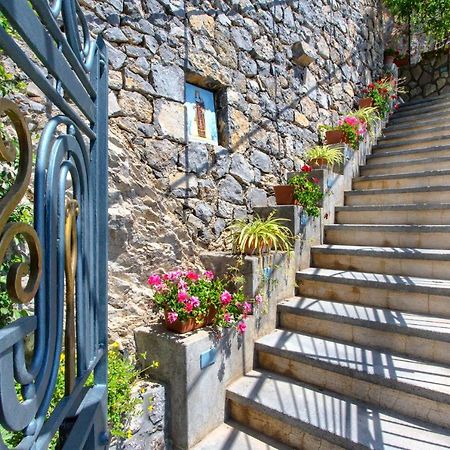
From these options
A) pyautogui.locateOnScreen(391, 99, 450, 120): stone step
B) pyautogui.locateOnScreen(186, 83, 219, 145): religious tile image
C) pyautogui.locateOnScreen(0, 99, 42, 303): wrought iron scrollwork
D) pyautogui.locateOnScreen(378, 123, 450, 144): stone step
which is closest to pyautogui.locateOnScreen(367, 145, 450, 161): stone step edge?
pyautogui.locateOnScreen(378, 123, 450, 144): stone step

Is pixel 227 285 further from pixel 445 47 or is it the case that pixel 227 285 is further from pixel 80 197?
pixel 445 47

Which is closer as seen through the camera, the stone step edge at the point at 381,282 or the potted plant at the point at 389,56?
the stone step edge at the point at 381,282

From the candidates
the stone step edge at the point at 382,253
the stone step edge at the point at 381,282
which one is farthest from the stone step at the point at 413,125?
the stone step edge at the point at 381,282

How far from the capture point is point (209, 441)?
6.76ft

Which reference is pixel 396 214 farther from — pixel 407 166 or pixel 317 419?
pixel 317 419

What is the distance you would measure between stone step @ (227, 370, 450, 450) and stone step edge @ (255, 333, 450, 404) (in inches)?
6.1

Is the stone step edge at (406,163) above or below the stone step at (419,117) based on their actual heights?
below

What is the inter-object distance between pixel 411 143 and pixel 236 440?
4189 millimetres

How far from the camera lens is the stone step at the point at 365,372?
6.14ft

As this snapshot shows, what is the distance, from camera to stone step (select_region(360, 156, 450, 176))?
3.67m

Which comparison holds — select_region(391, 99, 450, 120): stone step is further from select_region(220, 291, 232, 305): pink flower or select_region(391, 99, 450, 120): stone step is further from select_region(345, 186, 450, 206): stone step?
select_region(220, 291, 232, 305): pink flower

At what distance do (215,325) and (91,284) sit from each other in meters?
1.48

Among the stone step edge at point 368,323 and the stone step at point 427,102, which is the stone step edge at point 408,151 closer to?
the stone step at point 427,102

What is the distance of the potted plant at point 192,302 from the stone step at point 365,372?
42 centimetres
